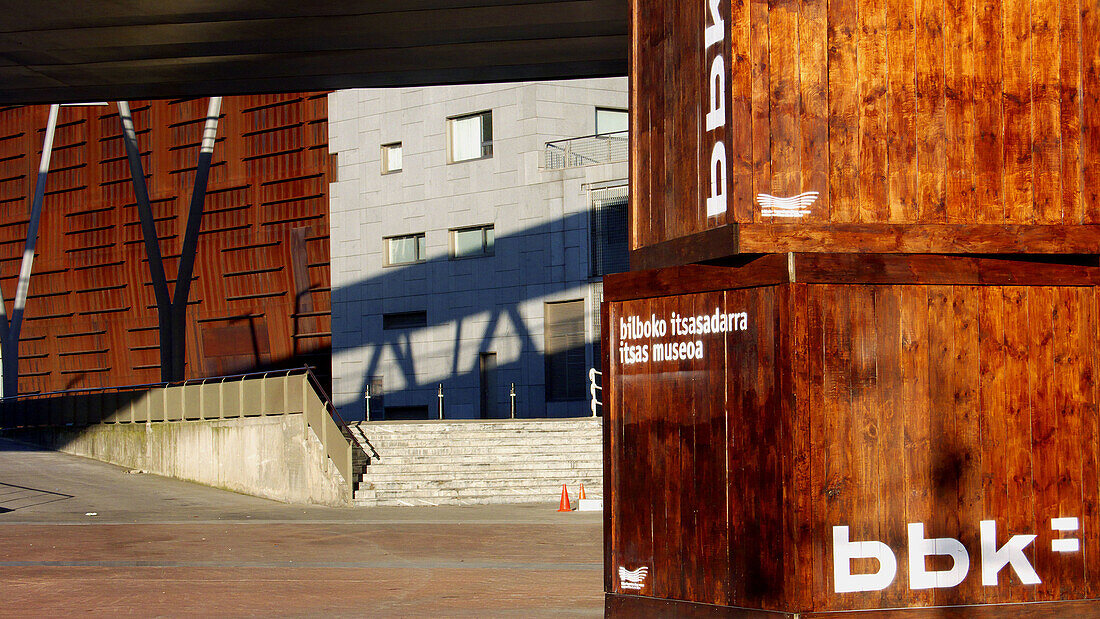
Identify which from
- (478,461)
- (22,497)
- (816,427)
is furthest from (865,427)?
(22,497)

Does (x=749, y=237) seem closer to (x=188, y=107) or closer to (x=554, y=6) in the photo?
(x=554, y=6)

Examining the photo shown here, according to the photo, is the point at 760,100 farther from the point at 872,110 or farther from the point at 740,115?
the point at 872,110

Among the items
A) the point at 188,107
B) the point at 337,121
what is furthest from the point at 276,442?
the point at 188,107

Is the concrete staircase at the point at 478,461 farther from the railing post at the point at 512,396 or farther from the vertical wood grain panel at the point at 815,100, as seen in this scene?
the vertical wood grain panel at the point at 815,100

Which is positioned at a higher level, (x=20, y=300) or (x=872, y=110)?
(x=20, y=300)

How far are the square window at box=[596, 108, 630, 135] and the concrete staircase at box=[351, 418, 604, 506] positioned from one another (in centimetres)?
1786

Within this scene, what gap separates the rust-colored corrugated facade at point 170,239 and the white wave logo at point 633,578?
4161 cm

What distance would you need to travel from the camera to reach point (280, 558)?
15.9 m

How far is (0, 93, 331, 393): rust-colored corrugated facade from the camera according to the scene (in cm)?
5016

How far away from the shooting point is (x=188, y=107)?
53812mm

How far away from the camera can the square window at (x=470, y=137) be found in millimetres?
44438

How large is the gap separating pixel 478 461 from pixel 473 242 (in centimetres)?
1942

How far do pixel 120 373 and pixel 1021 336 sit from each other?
54933 millimetres

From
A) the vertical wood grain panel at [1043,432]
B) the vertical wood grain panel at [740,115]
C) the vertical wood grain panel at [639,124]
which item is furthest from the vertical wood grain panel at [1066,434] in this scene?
the vertical wood grain panel at [639,124]
